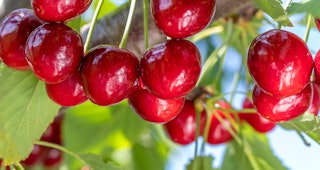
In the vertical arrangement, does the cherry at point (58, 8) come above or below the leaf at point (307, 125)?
above

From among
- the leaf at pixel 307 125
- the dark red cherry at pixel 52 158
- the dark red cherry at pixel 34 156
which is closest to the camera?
the leaf at pixel 307 125

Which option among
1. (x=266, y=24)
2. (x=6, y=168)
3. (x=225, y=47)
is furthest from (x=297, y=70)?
(x=266, y=24)

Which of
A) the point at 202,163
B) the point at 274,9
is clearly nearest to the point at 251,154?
the point at 202,163

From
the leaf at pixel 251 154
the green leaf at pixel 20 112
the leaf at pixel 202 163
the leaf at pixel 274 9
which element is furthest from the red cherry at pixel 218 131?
the leaf at pixel 274 9

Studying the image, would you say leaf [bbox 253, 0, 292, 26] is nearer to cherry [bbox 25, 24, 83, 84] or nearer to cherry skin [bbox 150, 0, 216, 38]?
cherry skin [bbox 150, 0, 216, 38]

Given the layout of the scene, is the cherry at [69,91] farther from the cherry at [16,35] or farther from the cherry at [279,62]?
the cherry at [279,62]

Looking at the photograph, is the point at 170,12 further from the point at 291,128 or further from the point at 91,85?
the point at 291,128

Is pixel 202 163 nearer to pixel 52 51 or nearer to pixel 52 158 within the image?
pixel 52 158
